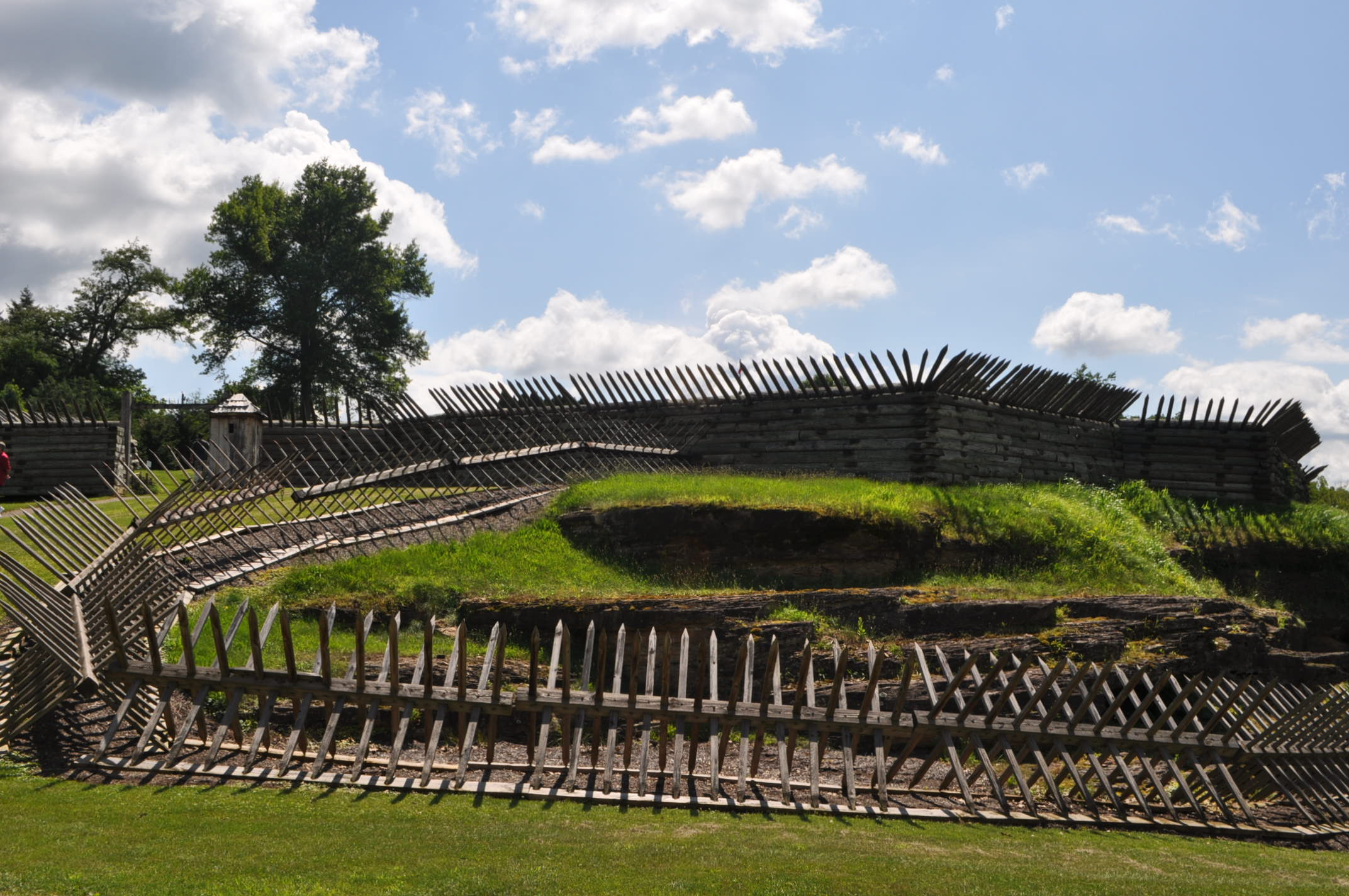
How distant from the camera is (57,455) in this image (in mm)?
22203

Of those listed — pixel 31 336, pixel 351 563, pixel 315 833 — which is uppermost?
pixel 31 336

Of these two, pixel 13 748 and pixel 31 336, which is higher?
pixel 31 336

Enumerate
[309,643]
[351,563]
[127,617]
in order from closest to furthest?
[127,617], [309,643], [351,563]

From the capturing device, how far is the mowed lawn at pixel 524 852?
4746mm

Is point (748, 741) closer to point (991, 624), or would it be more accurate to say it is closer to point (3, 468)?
point (991, 624)

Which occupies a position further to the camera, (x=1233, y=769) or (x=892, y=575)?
(x=892, y=575)

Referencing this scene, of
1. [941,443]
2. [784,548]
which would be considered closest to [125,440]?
[784,548]

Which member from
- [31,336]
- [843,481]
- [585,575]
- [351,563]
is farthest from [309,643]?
[31,336]

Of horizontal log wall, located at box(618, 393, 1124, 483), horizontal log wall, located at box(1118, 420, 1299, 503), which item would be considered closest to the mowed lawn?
horizontal log wall, located at box(618, 393, 1124, 483)

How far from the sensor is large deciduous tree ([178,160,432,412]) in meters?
38.3

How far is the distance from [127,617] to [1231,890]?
8.43 m

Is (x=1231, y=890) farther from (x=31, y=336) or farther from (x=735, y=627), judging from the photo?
A: (x=31, y=336)

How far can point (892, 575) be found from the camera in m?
14.0

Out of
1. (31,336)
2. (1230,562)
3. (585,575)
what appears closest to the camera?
(585,575)
